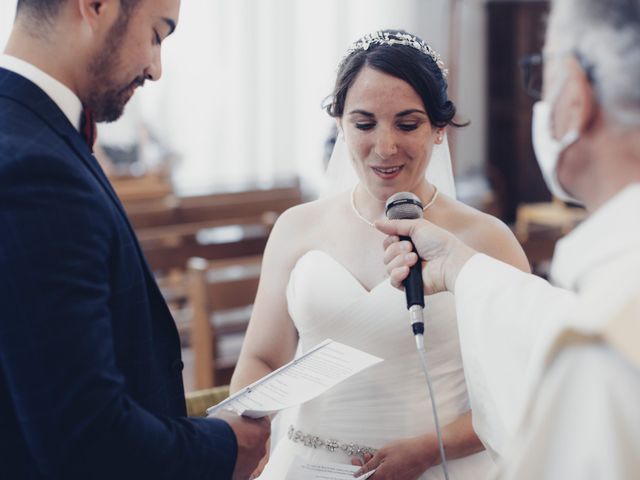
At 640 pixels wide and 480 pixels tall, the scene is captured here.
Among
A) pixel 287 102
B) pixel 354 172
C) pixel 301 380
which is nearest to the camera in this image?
pixel 301 380

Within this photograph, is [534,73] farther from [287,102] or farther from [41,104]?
[287,102]

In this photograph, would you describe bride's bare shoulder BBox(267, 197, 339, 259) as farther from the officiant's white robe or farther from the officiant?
the officiant's white robe

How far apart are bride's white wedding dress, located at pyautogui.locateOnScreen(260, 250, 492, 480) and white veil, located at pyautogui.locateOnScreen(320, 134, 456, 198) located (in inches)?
17.1

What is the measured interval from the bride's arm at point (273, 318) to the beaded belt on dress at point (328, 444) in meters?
0.19

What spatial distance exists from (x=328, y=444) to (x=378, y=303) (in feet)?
1.30

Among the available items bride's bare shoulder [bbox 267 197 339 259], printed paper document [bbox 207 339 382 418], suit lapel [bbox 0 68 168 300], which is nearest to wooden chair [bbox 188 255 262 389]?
bride's bare shoulder [bbox 267 197 339 259]

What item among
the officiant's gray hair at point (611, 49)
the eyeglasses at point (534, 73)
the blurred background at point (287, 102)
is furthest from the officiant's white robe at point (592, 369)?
the blurred background at point (287, 102)

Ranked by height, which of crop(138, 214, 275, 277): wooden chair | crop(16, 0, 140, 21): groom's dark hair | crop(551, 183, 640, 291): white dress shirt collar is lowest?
crop(138, 214, 275, 277): wooden chair

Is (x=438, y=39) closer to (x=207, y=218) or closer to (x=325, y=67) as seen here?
(x=325, y=67)

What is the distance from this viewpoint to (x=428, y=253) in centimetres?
191

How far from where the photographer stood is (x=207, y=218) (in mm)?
6293

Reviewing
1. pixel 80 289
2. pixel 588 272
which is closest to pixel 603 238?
pixel 588 272

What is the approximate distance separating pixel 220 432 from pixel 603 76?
94 cm

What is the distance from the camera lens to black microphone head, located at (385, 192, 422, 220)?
202cm
